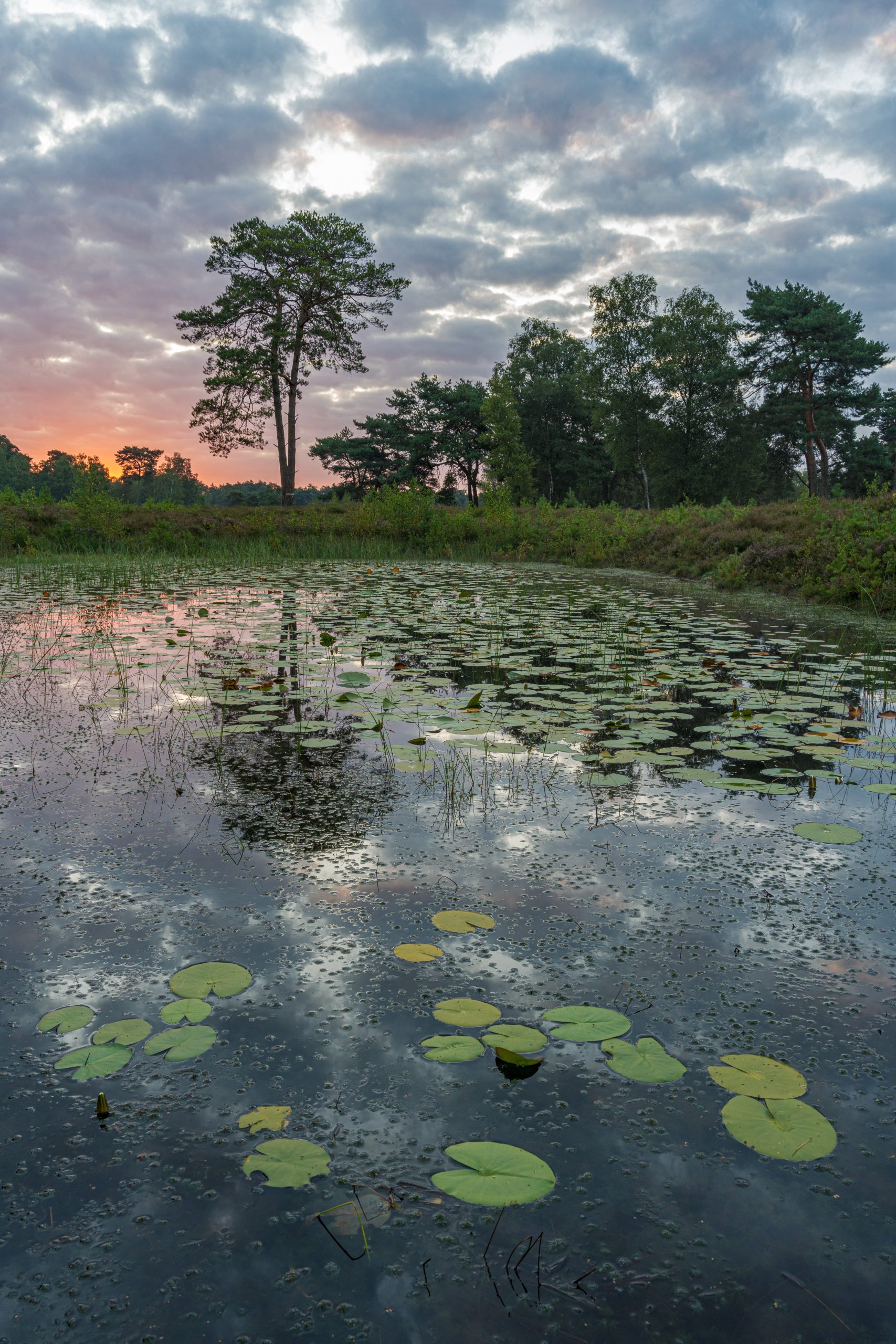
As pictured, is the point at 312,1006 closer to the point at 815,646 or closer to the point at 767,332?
the point at 815,646

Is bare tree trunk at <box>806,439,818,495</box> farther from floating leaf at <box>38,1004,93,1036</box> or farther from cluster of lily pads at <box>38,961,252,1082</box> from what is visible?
floating leaf at <box>38,1004,93,1036</box>

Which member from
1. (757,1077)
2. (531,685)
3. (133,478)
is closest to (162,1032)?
(757,1077)

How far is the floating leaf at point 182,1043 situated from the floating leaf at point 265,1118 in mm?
185

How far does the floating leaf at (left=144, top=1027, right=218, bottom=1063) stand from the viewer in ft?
4.30

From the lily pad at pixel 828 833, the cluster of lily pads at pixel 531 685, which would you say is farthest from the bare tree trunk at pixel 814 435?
the lily pad at pixel 828 833

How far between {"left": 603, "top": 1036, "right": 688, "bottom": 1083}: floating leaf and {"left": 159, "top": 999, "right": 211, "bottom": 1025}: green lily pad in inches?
28.9

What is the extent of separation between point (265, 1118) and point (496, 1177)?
0.37 m

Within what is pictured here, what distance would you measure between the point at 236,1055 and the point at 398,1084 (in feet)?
0.97

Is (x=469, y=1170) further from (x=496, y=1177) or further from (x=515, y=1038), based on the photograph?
(x=515, y=1038)

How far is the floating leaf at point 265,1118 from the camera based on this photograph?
1154 mm

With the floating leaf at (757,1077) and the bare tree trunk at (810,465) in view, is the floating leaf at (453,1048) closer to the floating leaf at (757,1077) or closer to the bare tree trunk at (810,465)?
the floating leaf at (757,1077)

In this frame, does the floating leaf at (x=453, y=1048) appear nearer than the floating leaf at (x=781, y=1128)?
No

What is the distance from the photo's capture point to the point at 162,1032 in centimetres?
137

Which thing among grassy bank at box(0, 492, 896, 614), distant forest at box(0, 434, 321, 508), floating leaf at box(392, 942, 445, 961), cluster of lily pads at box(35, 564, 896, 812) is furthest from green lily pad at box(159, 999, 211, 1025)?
distant forest at box(0, 434, 321, 508)
